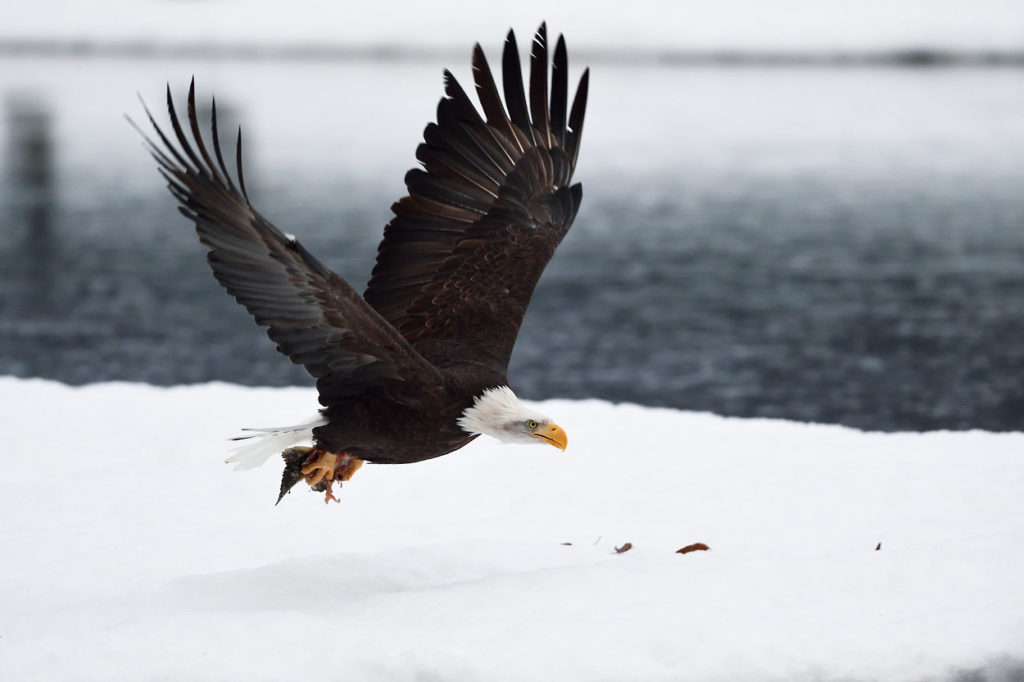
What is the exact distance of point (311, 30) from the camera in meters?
46.5

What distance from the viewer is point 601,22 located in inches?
1754

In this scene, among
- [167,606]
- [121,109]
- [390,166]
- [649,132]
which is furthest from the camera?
[121,109]

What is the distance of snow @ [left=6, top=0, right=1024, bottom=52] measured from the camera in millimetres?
43875

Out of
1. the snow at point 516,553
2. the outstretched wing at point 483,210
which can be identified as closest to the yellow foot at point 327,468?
the snow at point 516,553

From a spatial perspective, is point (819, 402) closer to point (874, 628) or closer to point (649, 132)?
point (874, 628)

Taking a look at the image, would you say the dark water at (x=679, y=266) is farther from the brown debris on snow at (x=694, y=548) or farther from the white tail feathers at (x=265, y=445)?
the white tail feathers at (x=265, y=445)

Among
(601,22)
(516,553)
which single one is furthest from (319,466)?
(601,22)

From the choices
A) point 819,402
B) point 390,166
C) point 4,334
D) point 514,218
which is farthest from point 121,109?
point 514,218

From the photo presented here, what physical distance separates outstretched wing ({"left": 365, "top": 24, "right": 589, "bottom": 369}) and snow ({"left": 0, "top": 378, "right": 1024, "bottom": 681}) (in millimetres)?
908

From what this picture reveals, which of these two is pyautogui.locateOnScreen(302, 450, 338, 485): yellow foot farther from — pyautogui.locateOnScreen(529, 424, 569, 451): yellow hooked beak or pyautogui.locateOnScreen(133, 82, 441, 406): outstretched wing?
pyautogui.locateOnScreen(529, 424, 569, 451): yellow hooked beak

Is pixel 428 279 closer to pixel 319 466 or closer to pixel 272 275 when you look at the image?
pixel 319 466

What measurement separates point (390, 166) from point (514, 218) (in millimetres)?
20420

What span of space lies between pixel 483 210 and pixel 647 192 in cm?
1821

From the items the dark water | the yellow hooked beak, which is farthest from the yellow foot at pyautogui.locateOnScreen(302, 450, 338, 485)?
the dark water
